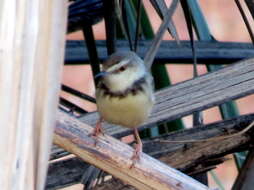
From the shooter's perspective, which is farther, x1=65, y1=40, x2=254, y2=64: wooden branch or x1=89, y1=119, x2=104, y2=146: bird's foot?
x1=65, y1=40, x2=254, y2=64: wooden branch

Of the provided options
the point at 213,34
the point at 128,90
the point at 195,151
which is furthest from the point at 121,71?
the point at 213,34

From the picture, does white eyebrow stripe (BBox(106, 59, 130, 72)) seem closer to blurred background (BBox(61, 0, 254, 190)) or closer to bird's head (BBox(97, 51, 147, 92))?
bird's head (BBox(97, 51, 147, 92))

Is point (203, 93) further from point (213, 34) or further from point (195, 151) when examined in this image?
point (213, 34)

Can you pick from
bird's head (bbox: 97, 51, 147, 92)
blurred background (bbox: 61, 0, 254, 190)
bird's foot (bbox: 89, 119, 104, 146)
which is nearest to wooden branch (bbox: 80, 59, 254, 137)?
bird's foot (bbox: 89, 119, 104, 146)

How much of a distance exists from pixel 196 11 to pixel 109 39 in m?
0.29

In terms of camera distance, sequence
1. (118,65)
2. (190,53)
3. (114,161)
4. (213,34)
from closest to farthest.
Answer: (114,161)
(118,65)
(190,53)
(213,34)

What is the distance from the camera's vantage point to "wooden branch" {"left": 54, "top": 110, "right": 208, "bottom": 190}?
1.58 meters

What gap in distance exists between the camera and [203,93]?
1.96 m

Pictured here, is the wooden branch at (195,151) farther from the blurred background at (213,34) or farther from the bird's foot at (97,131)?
the blurred background at (213,34)

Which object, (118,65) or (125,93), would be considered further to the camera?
(118,65)

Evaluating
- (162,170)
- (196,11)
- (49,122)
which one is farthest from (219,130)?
(49,122)

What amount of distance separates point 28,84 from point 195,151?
0.83 metres

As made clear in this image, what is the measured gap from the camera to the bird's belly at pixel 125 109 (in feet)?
7.31

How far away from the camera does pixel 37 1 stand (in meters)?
1.26
